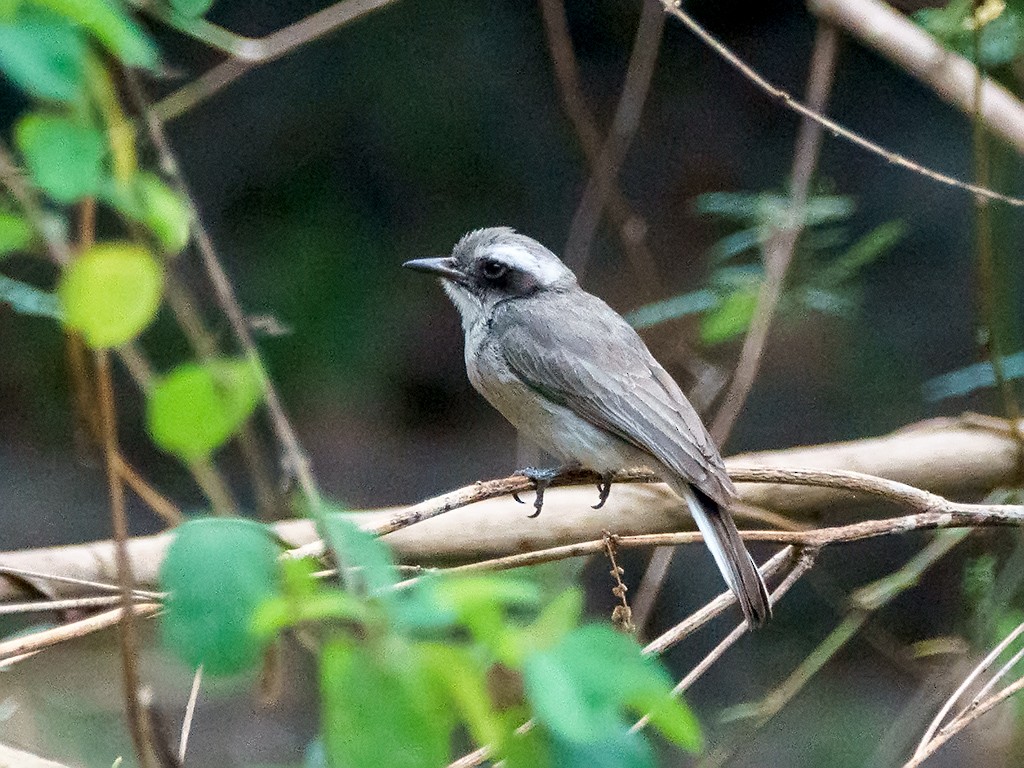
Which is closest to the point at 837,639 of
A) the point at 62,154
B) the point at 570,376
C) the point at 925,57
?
the point at 570,376

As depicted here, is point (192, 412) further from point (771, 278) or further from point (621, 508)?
point (771, 278)

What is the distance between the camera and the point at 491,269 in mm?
3920

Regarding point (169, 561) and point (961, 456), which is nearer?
point (169, 561)

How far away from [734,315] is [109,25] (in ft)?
10.0

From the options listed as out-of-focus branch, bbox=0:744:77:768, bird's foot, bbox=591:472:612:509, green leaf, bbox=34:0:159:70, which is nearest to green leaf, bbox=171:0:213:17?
green leaf, bbox=34:0:159:70

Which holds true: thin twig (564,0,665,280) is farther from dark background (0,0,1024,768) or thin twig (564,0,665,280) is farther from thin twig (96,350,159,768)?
thin twig (96,350,159,768)

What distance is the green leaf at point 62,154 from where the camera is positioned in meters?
1.07

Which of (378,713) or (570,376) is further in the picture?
(570,376)

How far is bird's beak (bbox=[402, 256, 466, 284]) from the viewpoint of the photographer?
3824mm

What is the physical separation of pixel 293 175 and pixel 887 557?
3105 millimetres

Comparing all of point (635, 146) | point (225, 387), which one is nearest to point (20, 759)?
point (225, 387)

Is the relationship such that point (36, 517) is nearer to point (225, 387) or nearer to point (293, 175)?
point (293, 175)

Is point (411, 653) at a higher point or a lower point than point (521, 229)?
lower

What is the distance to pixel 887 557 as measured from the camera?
18.0ft
